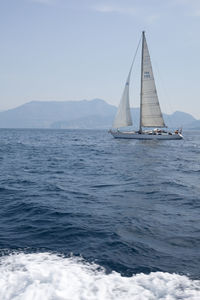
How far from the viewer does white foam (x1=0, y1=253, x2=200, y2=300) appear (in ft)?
20.0

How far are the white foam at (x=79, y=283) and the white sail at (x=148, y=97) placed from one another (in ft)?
190

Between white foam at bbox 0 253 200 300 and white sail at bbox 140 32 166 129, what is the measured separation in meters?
57.9

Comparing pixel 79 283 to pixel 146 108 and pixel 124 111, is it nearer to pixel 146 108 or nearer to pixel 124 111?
pixel 146 108

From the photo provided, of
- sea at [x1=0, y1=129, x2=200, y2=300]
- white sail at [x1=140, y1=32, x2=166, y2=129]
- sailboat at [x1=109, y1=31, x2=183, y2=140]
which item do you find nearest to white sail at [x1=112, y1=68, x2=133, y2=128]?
sailboat at [x1=109, y1=31, x2=183, y2=140]

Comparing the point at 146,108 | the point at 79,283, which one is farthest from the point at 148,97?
the point at 79,283

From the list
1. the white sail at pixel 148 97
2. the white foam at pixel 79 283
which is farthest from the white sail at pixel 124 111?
the white foam at pixel 79 283

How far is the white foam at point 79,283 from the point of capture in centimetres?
608

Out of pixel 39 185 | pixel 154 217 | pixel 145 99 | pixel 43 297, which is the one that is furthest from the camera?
pixel 145 99

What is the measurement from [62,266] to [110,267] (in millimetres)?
1276

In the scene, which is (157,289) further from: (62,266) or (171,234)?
(171,234)

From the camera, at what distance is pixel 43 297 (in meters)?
5.99

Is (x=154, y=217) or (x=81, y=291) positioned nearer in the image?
(x=81, y=291)

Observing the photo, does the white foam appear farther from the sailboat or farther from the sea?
the sailboat

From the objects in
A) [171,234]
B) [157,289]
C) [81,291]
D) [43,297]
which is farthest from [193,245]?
[43,297]
